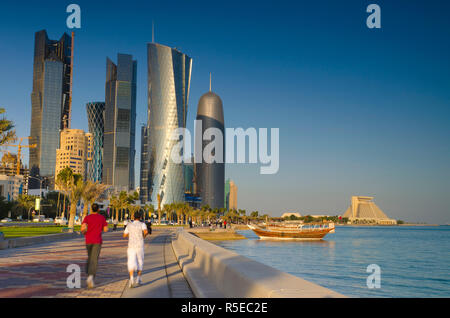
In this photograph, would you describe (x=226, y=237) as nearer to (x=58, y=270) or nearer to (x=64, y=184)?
(x=64, y=184)

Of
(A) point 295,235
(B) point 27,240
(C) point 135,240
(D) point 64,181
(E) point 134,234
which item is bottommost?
(A) point 295,235

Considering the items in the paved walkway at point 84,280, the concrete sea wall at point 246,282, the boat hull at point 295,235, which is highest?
the concrete sea wall at point 246,282

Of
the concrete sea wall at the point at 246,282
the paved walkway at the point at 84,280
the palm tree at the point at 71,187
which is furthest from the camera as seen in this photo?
the palm tree at the point at 71,187

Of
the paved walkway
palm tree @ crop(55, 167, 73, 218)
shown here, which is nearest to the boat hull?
palm tree @ crop(55, 167, 73, 218)

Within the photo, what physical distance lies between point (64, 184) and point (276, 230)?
178ft

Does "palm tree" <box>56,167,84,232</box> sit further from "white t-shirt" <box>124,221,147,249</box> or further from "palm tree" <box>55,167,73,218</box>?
"white t-shirt" <box>124,221,147,249</box>

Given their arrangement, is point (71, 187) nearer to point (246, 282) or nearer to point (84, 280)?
point (84, 280)

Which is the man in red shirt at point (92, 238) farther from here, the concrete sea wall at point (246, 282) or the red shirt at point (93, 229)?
the concrete sea wall at point (246, 282)

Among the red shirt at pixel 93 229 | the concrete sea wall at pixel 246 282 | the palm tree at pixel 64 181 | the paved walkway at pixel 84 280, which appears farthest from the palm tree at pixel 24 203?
the concrete sea wall at pixel 246 282

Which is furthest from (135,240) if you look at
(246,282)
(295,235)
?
(295,235)

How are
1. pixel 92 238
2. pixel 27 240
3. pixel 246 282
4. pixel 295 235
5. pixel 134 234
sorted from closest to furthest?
pixel 246 282, pixel 92 238, pixel 134 234, pixel 27 240, pixel 295 235

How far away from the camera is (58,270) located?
1284cm
